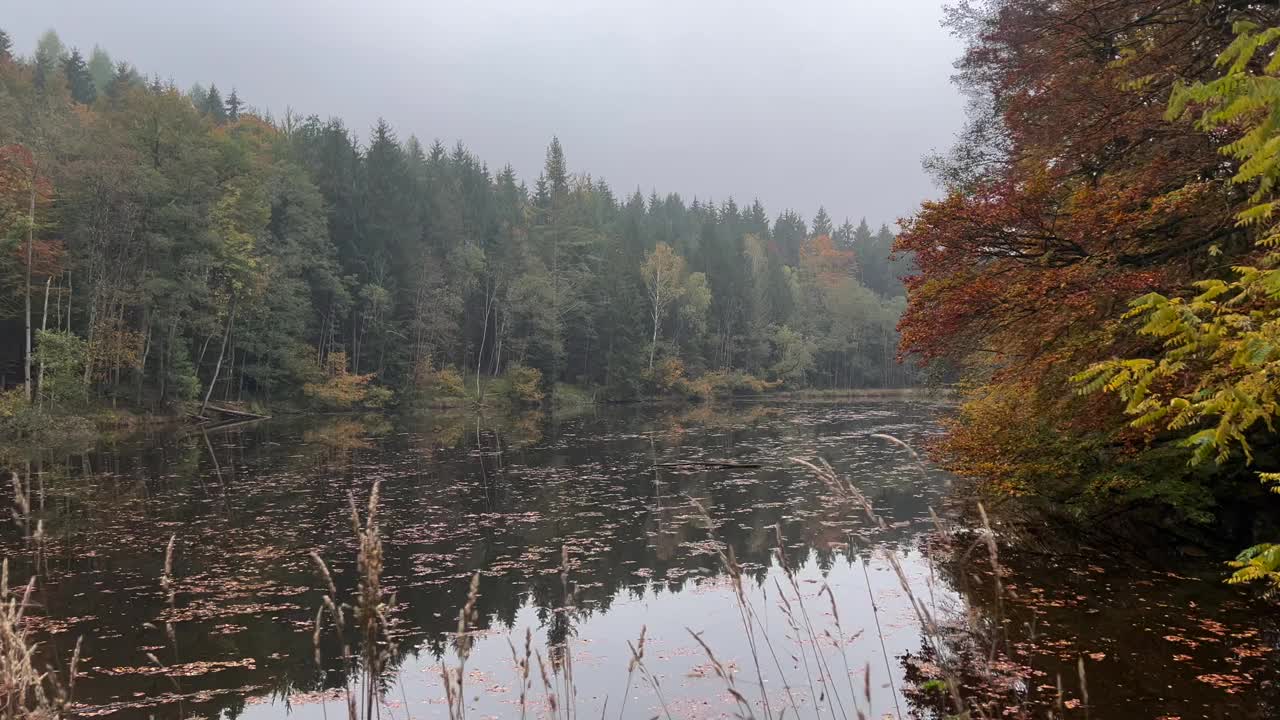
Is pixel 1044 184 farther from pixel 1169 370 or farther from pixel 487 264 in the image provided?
pixel 487 264

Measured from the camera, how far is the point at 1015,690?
5938mm

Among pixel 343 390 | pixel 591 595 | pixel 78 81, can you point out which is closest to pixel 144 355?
pixel 343 390

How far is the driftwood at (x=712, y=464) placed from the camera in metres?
20.8

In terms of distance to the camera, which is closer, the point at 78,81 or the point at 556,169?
the point at 78,81

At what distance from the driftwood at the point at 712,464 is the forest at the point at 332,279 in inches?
190

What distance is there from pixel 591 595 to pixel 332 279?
42549 millimetres

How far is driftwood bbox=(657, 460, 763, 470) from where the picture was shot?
2080cm

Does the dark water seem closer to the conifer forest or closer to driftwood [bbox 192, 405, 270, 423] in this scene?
the conifer forest

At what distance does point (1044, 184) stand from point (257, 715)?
34.9ft

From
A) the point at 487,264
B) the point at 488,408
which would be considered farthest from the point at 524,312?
the point at 488,408

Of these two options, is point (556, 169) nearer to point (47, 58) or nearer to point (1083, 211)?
point (47, 58)

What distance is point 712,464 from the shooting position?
21578 millimetres

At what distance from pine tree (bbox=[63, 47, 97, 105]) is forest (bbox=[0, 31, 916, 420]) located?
247mm

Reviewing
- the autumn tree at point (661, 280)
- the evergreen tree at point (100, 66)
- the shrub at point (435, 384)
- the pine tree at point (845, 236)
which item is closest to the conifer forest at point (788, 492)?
the shrub at point (435, 384)
